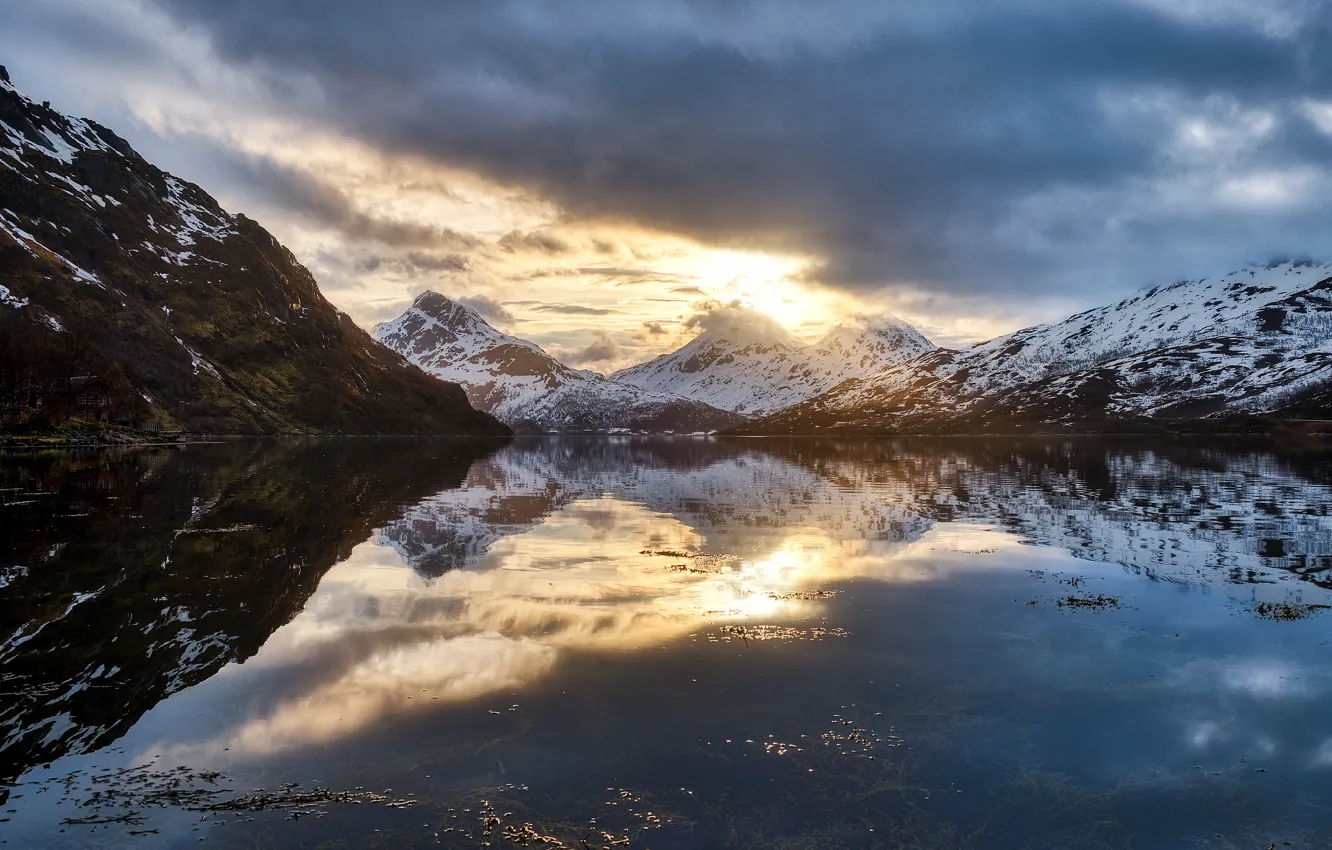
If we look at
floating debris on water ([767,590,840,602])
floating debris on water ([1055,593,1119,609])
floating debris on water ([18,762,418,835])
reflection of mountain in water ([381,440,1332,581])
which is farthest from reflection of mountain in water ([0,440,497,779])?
floating debris on water ([1055,593,1119,609])

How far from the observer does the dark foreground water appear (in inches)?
523

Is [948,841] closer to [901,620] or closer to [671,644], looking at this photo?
[671,644]

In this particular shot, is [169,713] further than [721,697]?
No

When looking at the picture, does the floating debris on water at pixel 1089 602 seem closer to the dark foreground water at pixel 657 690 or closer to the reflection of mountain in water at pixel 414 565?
the dark foreground water at pixel 657 690

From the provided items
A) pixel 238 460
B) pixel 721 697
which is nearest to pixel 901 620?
pixel 721 697

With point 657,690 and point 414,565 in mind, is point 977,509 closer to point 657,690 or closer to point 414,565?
point 414,565

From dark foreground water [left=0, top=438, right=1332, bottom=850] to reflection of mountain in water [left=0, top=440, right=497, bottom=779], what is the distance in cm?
15

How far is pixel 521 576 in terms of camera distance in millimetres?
33406

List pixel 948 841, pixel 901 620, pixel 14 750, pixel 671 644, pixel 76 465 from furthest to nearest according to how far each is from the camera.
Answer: pixel 76 465 < pixel 901 620 < pixel 671 644 < pixel 14 750 < pixel 948 841

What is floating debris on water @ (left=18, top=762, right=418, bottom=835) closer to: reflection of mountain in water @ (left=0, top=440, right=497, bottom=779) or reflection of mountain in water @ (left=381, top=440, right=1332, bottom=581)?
→ reflection of mountain in water @ (left=0, top=440, right=497, bottom=779)

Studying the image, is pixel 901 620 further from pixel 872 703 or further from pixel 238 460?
pixel 238 460

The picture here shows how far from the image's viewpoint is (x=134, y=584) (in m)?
28.9

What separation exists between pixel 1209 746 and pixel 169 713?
21437 millimetres

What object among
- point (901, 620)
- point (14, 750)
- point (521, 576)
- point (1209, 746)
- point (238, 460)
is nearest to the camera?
point (14, 750)
